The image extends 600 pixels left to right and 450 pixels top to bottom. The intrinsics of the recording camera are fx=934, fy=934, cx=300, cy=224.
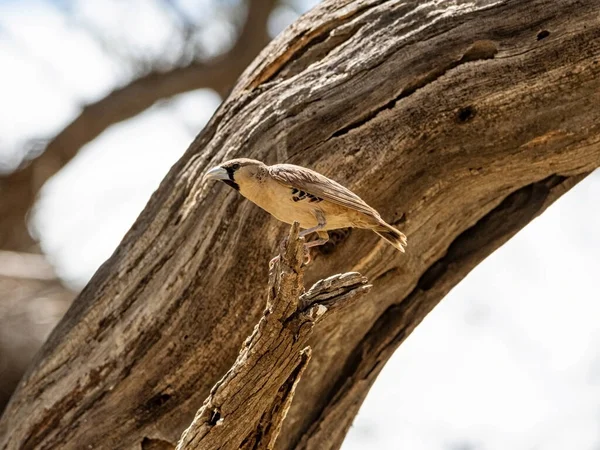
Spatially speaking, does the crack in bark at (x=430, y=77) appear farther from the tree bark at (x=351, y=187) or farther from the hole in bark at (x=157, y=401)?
the hole in bark at (x=157, y=401)

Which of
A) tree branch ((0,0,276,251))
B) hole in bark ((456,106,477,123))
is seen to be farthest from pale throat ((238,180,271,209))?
tree branch ((0,0,276,251))

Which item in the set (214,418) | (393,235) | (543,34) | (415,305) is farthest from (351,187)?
(214,418)

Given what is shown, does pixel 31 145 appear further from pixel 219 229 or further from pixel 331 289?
pixel 331 289

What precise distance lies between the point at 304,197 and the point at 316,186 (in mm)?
53

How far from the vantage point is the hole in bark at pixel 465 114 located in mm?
3473

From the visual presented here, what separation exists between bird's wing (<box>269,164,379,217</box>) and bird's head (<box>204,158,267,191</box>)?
70 millimetres

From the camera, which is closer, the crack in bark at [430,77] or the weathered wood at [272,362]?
the weathered wood at [272,362]

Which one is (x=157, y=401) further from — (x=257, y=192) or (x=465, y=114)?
(x=465, y=114)

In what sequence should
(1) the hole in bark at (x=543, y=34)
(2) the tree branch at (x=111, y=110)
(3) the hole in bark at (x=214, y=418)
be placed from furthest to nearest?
(2) the tree branch at (x=111, y=110), (1) the hole in bark at (x=543, y=34), (3) the hole in bark at (x=214, y=418)

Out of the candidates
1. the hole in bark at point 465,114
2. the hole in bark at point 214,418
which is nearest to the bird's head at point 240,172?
the hole in bark at point 214,418

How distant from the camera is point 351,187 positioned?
348 centimetres

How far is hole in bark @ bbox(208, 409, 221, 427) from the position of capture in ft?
9.00

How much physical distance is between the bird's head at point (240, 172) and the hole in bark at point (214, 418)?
734mm

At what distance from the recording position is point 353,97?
3510 mm
